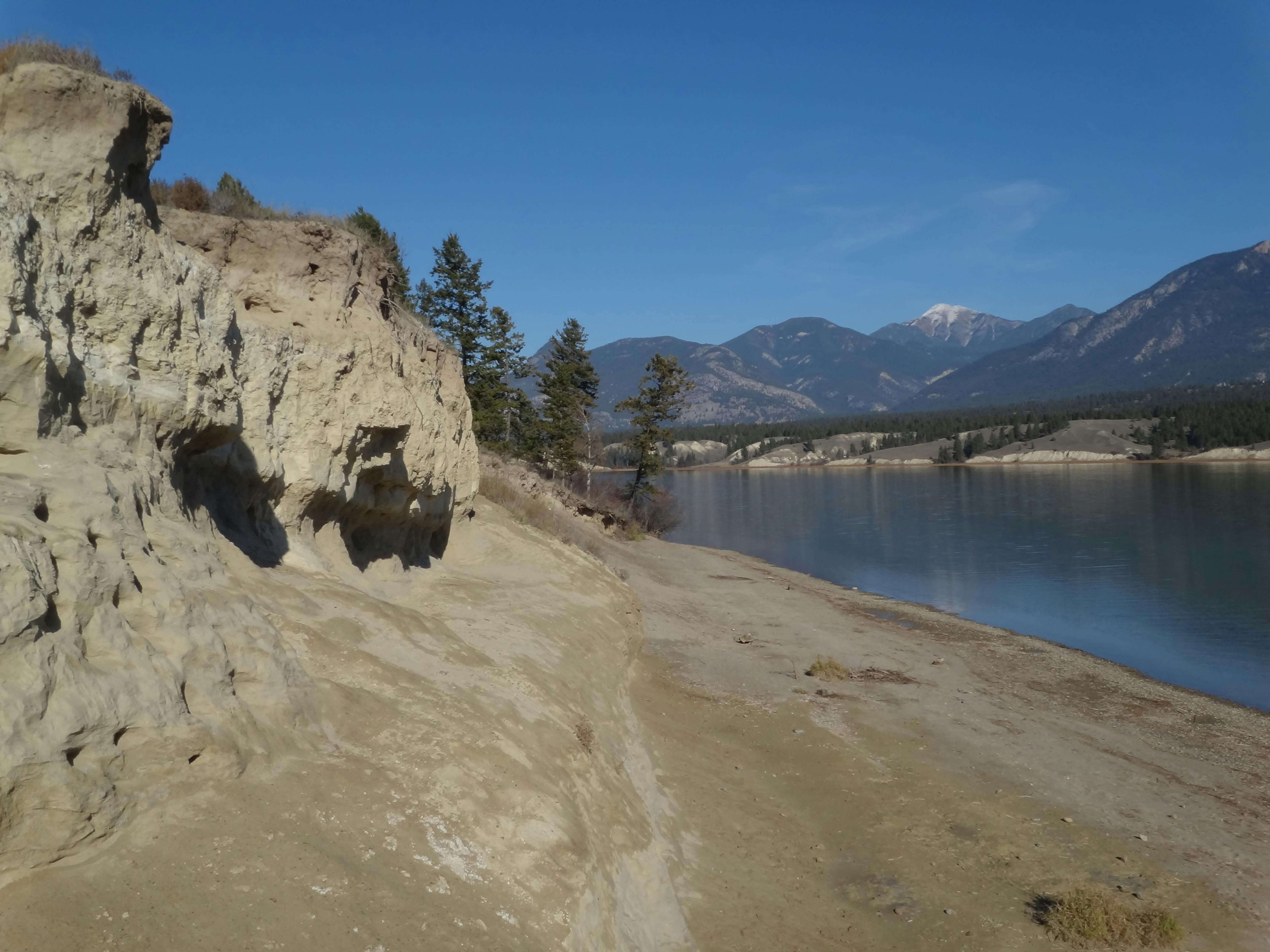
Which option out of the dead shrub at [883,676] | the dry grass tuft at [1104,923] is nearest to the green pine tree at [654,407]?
the dead shrub at [883,676]

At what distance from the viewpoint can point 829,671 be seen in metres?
19.3

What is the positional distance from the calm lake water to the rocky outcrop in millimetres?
22776

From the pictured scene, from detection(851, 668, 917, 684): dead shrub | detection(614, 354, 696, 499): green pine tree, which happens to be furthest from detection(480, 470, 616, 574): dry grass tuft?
detection(614, 354, 696, 499): green pine tree

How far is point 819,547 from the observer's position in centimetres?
5297

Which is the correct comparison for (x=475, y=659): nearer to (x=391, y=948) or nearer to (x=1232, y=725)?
(x=391, y=948)

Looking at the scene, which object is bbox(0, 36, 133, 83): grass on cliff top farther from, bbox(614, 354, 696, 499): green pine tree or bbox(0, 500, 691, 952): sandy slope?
bbox(614, 354, 696, 499): green pine tree

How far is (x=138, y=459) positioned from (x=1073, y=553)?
154 feet

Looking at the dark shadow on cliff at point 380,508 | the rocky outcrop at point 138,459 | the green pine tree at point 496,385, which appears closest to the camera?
the rocky outcrop at point 138,459

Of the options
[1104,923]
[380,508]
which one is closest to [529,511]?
[380,508]

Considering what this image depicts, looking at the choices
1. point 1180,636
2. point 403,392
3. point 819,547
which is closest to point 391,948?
point 403,392

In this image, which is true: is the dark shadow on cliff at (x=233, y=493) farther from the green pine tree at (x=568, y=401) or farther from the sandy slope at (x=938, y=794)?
the green pine tree at (x=568, y=401)

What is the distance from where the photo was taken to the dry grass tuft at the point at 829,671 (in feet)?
62.7

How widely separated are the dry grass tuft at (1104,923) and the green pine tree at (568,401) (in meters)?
37.6

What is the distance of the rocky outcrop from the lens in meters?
5.00
